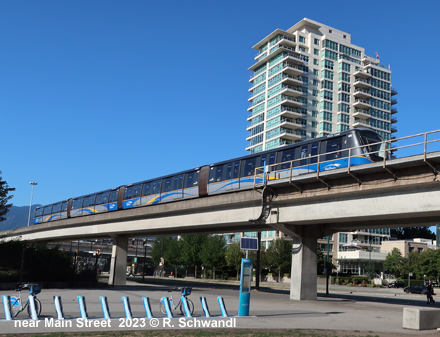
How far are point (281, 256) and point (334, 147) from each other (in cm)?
4911

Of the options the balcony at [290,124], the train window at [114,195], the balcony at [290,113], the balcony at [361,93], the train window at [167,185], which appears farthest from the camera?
the balcony at [361,93]

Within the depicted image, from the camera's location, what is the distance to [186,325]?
571 inches

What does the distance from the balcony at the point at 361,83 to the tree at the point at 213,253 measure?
61546 millimetres

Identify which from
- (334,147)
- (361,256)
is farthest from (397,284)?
(334,147)

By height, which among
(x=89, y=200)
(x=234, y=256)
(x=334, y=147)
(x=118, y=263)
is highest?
(x=334, y=147)

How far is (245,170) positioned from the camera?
1262 inches

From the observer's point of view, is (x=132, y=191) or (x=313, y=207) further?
(x=132, y=191)

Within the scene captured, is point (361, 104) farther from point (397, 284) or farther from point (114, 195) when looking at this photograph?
point (114, 195)

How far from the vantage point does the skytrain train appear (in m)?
26.3

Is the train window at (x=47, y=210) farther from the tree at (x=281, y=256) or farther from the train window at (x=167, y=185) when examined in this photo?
the tree at (x=281, y=256)

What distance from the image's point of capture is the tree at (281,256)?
73.5 meters

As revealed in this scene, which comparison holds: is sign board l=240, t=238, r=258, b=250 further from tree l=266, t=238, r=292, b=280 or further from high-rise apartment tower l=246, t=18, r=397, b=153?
high-rise apartment tower l=246, t=18, r=397, b=153

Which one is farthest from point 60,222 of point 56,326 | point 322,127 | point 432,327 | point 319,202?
point 322,127

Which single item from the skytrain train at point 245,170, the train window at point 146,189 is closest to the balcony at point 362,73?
the skytrain train at point 245,170
